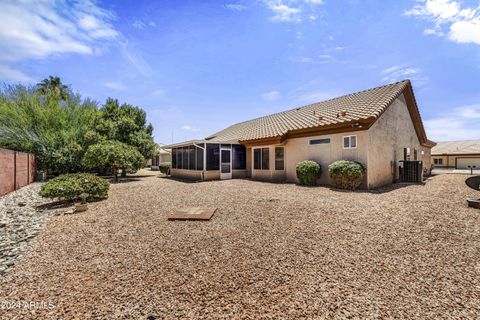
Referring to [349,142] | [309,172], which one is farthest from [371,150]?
[309,172]

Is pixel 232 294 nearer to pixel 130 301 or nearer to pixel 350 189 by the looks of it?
pixel 130 301

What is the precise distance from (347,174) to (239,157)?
360 inches

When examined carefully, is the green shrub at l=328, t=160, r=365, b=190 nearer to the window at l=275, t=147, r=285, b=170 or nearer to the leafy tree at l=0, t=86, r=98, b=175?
the window at l=275, t=147, r=285, b=170

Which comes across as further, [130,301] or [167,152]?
[167,152]

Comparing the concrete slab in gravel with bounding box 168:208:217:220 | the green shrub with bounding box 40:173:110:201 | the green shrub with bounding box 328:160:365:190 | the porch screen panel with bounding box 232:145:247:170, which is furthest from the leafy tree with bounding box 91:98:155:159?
the green shrub with bounding box 328:160:365:190

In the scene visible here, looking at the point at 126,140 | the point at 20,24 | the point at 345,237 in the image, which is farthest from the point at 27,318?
the point at 126,140

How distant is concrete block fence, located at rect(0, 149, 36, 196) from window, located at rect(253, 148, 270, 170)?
14.6m

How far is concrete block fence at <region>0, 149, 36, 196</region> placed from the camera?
11.2 metres

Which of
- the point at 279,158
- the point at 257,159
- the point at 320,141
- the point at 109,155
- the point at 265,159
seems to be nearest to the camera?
the point at 320,141

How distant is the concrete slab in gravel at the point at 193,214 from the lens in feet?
20.7

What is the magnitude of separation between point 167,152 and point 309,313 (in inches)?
1331

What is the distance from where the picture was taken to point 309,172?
1241cm

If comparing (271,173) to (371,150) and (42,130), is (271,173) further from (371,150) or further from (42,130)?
(42,130)

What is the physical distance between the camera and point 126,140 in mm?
21281
